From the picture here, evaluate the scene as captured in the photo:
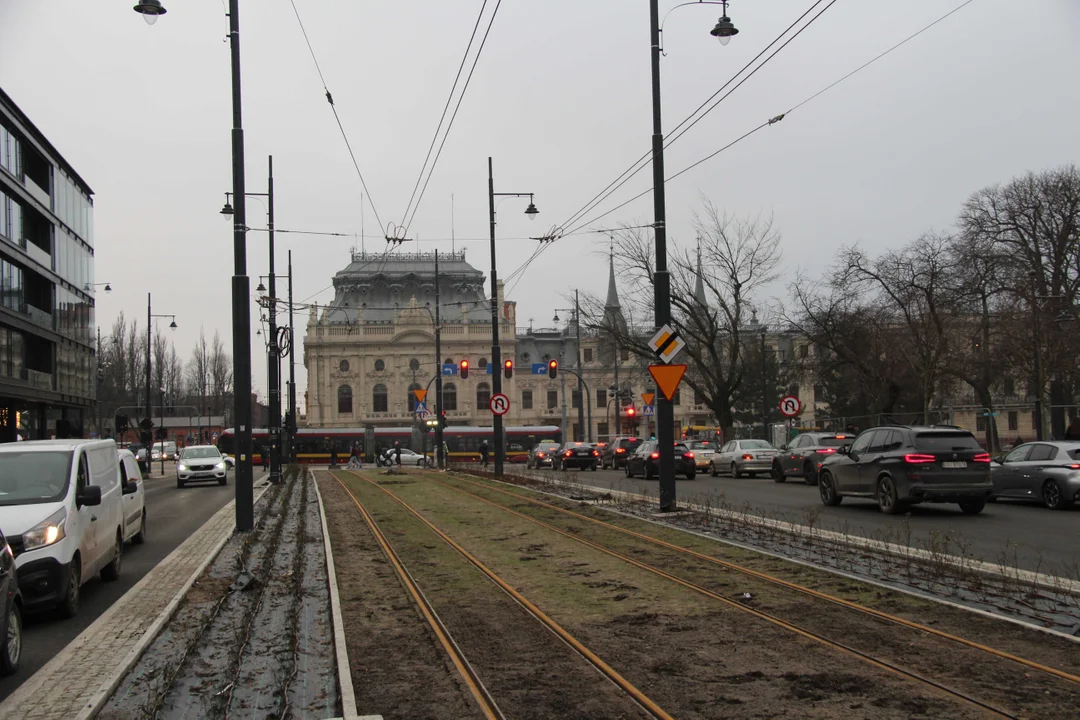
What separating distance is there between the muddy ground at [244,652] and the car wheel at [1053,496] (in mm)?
14346

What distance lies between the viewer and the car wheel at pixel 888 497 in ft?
59.9

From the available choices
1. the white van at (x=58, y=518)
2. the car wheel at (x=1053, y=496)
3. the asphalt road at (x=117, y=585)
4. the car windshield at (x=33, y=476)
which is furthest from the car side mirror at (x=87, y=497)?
the car wheel at (x=1053, y=496)

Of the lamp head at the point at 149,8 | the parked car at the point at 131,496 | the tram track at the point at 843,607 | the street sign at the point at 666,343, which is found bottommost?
the tram track at the point at 843,607

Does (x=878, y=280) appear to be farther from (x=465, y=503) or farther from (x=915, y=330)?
(x=465, y=503)

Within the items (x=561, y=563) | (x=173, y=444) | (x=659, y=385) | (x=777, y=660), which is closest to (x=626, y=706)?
(x=777, y=660)

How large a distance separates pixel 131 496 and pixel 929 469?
1318 centimetres

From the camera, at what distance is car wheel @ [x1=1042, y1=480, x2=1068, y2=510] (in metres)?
19.6

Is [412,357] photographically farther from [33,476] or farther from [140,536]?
[33,476]

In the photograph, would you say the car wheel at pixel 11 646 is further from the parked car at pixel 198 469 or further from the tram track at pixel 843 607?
the parked car at pixel 198 469

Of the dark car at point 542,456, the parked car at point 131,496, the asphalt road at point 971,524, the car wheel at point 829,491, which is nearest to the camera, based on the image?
the asphalt road at point 971,524

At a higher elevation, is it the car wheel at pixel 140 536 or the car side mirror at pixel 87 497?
the car side mirror at pixel 87 497

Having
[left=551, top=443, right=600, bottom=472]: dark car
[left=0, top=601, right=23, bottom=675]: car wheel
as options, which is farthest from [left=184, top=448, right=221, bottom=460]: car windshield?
[left=0, top=601, right=23, bottom=675]: car wheel

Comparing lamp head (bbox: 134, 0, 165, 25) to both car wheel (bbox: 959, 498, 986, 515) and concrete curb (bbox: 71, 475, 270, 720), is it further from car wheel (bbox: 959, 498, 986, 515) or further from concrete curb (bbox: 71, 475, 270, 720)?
car wheel (bbox: 959, 498, 986, 515)

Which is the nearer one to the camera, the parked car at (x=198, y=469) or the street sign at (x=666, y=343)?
the street sign at (x=666, y=343)
